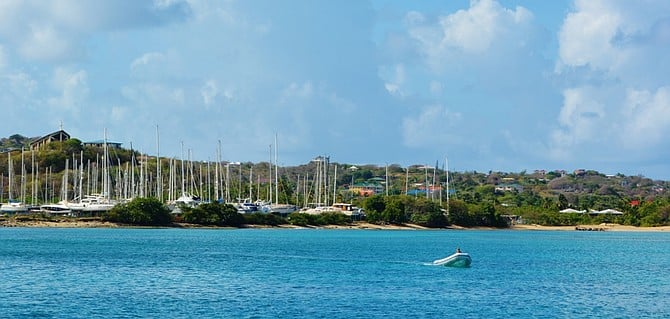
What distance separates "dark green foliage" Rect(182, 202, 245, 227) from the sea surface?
44593 mm

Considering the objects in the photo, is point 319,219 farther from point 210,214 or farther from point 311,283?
point 311,283

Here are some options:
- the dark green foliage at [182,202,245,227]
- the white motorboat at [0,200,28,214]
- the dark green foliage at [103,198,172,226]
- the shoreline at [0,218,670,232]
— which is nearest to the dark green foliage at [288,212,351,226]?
the shoreline at [0,218,670,232]

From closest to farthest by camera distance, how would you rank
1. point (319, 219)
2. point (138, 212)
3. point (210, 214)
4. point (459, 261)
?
point (459, 261) → point (138, 212) → point (210, 214) → point (319, 219)

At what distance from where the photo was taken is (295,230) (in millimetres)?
160625

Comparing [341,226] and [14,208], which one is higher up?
[14,208]

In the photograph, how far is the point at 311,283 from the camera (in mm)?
60344

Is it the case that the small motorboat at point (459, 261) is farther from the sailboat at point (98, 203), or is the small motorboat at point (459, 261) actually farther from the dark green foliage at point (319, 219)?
the dark green foliage at point (319, 219)

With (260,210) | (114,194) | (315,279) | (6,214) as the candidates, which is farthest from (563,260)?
(114,194)

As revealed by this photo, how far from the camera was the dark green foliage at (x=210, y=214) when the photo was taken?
144500mm

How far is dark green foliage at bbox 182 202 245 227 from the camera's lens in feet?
474

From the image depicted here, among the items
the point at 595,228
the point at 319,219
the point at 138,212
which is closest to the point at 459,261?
the point at 138,212

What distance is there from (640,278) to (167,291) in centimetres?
3487

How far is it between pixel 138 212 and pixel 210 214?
1082 cm

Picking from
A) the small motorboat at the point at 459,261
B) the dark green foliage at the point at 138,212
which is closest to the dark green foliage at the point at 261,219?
the dark green foliage at the point at 138,212
